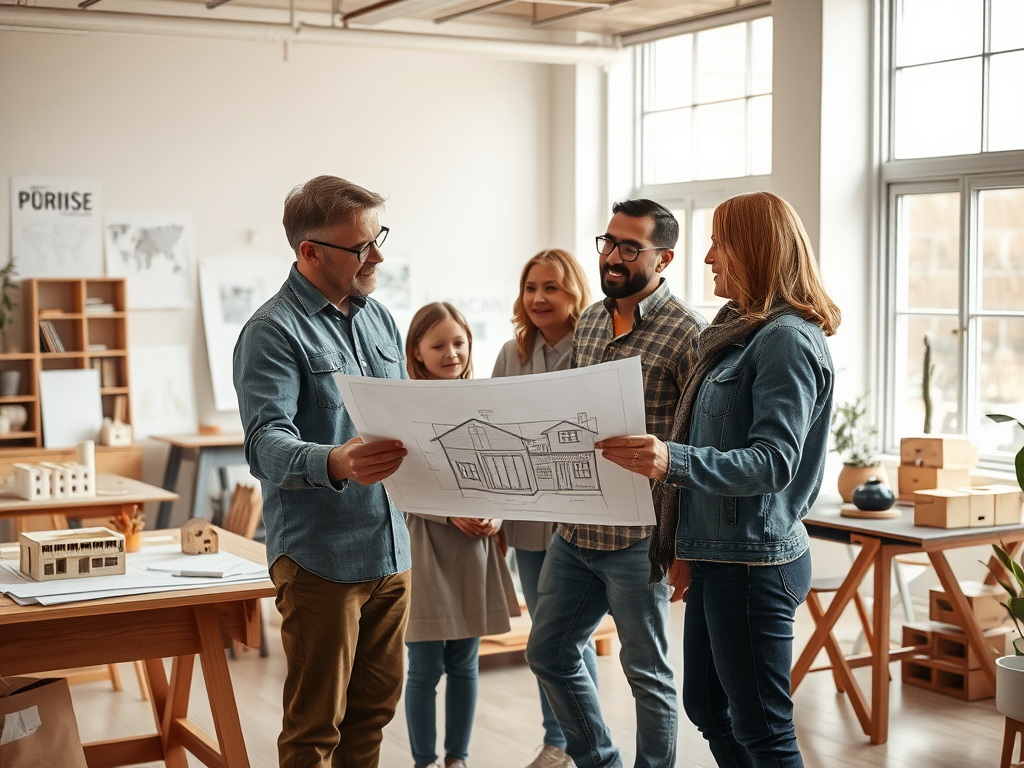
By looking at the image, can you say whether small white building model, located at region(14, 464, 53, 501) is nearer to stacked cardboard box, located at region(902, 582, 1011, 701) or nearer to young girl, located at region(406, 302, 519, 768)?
young girl, located at region(406, 302, 519, 768)

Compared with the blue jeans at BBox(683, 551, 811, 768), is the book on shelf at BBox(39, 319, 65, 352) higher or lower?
higher

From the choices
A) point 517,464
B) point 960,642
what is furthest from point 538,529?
point 960,642

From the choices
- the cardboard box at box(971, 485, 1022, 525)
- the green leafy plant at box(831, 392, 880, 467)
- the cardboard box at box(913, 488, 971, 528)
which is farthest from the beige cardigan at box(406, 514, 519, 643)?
the green leafy plant at box(831, 392, 880, 467)

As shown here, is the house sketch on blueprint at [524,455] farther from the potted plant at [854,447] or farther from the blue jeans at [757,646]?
the potted plant at [854,447]

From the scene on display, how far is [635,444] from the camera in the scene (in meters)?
2.29

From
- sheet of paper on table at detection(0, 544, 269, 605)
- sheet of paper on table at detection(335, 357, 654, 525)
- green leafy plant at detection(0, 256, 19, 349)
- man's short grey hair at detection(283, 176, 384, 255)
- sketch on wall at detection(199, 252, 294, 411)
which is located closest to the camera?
sheet of paper on table at detection(335, 357, 654, 525)

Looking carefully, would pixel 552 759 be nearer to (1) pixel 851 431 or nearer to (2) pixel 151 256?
→ (1) pixel 851 431

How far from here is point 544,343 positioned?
3.97 m

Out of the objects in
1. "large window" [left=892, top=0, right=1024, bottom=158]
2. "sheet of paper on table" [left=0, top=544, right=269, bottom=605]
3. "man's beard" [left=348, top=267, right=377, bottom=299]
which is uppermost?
"large window" [left=892, top=0, right=1024, bottom=158]

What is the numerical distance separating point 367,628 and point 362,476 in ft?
1.73

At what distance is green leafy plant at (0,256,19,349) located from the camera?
6.81 meters

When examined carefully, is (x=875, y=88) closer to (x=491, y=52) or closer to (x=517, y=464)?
(x=491, y=52)

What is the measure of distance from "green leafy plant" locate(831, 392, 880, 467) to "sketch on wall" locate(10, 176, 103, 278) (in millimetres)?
4425

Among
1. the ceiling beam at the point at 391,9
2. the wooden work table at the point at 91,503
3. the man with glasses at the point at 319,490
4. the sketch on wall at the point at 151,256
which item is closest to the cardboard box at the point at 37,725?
the man with glasses at the point at 319,490
